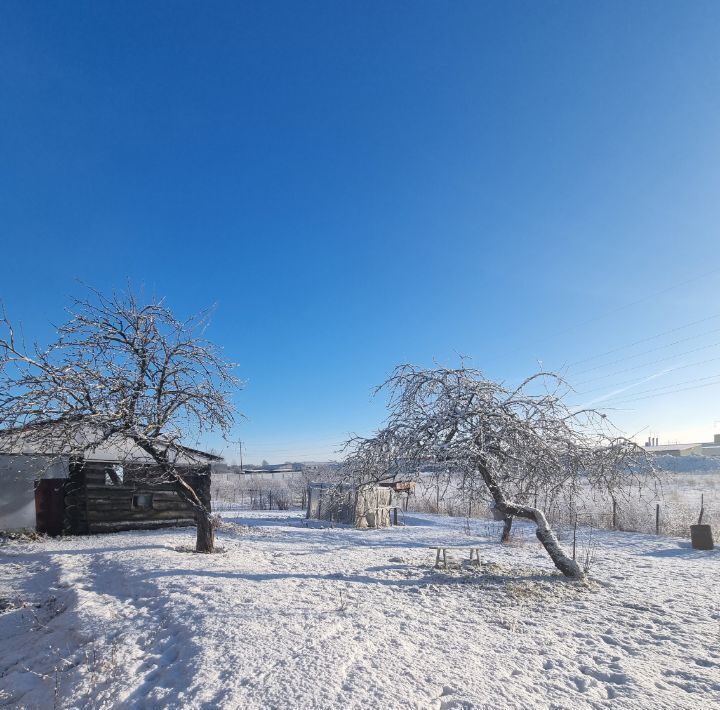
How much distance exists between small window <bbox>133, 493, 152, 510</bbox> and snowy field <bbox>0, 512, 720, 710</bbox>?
502 cm

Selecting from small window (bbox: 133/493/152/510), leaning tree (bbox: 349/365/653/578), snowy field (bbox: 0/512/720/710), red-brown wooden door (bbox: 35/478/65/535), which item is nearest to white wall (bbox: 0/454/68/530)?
red-brown wooden door (bbox: 35/478/65/535)

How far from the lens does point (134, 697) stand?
4344 millimetres

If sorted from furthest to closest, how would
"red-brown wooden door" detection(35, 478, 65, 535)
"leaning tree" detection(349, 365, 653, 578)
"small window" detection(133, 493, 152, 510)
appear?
"small window" detection(133, 493, 152, 510)
"red-brown wooden door" detection(35, 478, 65, 535)
"leaning tree" detection(349, 365, 653, 578)

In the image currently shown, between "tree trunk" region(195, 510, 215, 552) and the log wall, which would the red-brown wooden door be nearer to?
the log wall

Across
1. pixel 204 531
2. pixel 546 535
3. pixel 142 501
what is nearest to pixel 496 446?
pixel 546 535

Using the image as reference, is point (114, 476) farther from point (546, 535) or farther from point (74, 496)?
point (546, 535)

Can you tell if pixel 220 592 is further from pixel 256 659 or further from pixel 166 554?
pixel 166 554

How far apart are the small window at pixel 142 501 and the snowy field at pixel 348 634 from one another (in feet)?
16.5

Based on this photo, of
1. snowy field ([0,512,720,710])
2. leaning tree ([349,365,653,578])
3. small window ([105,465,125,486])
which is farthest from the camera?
small window ([105,465,125,486])

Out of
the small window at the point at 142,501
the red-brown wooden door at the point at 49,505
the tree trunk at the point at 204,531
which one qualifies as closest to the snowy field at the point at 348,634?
the tree trunk at the point at 204,531

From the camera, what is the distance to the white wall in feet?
45.3

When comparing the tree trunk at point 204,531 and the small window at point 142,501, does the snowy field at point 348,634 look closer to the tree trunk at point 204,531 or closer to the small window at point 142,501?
the tree trunk at point 204,531

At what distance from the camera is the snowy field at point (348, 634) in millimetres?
4062

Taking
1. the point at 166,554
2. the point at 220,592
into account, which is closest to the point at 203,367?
the point at 166,554
